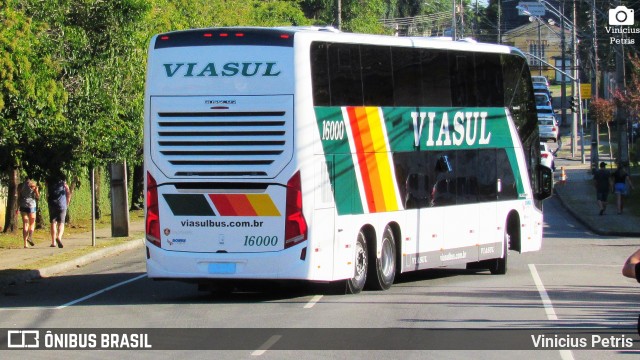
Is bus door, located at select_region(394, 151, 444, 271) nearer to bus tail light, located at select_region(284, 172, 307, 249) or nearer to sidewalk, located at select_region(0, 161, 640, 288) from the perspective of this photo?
bus tail light, located at select_region(284, 172, 307, 249)

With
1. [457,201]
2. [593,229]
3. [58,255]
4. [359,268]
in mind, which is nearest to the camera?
[359,268]

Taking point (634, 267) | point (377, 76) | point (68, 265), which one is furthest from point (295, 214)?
point (634, 267)

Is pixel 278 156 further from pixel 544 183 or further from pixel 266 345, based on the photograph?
pixel 544 183

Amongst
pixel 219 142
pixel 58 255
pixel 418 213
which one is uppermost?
pixel 219 142

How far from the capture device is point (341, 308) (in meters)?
15.7

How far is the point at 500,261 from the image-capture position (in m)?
21.7

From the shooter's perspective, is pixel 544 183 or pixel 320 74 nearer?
pixel 320 74

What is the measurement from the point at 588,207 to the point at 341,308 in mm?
29309

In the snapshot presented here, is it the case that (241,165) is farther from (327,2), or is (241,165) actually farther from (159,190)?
(327,2)

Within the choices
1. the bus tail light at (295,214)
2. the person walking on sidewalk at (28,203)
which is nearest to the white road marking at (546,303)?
the bus tail light at (295,214)

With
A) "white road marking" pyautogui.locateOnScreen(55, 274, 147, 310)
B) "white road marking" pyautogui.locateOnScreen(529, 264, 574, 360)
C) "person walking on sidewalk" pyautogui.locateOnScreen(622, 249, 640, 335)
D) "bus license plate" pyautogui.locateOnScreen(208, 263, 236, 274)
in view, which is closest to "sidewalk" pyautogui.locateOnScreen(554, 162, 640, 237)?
"white road marking" pyautogui.locateOnScreen(529, 264, 574, 360)

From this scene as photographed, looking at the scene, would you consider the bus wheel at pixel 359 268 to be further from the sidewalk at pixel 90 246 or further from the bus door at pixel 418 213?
the sidewalk at pixel 90 246

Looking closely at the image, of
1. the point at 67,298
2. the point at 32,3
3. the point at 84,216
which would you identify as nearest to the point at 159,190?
the point at 67,298

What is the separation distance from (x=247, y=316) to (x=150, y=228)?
2365mm
